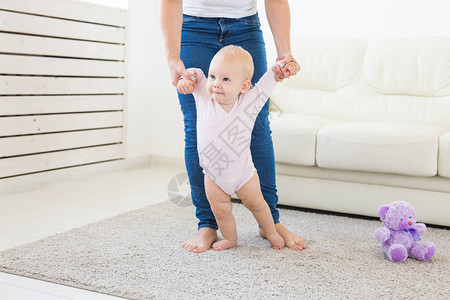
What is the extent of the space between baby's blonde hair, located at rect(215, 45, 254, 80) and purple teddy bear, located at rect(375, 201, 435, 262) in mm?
660

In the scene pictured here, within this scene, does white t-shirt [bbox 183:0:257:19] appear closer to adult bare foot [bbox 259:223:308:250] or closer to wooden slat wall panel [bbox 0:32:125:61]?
adult bare foot [bbox 259:223:308:250]

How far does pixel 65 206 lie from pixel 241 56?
4.14ft

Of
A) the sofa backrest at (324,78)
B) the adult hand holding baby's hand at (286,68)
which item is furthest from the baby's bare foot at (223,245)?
the sofa backrest at (324,78)

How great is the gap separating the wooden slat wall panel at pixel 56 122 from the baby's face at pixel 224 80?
4.63 ft

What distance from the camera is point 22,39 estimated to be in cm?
272

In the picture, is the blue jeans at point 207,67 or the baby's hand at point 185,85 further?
the blue jeans at point 207,67

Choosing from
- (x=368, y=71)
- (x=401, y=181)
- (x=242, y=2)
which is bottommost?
(x=401, y=181)

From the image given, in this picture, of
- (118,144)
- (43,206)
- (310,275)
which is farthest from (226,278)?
(118,144)

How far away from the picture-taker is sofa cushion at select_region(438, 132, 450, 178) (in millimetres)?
2184

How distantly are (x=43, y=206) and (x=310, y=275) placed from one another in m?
1.40

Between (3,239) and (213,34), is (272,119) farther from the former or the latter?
(3,239)

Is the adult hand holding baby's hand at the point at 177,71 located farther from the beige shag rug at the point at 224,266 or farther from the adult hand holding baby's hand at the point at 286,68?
the beige shag rug at the point at 224,266

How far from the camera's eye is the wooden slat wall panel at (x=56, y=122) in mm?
2705

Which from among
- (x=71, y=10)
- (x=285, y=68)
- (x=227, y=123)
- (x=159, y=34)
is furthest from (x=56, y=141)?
(x=285, y=68)
